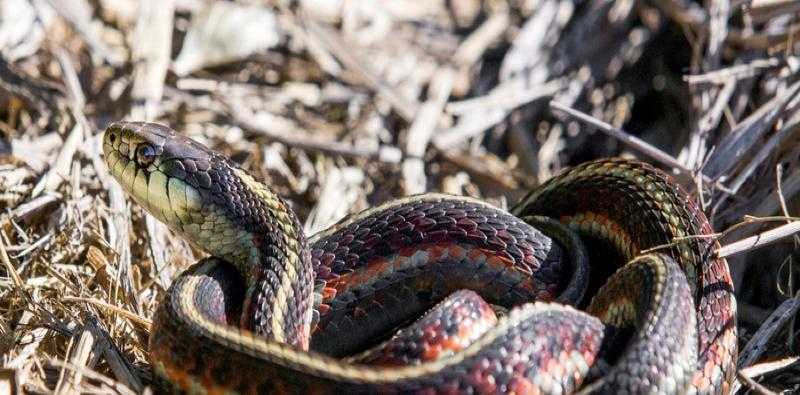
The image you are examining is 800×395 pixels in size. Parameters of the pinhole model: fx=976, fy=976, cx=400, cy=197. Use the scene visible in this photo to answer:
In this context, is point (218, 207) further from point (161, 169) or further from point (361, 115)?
point (361, 115)

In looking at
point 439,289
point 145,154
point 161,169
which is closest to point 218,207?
point 161,169

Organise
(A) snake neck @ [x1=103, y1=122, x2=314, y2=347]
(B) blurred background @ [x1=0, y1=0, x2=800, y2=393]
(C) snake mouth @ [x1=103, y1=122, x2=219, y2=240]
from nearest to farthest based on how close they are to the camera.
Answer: (A) snake neck @ [x1=103, y1=122, x2=314, y2=347], (C) snake mouth @ [x1=103, y1=122, x2=219, y2=240], (B) blurred background @ [x1=0, y1=0, x2=800, y2=393]

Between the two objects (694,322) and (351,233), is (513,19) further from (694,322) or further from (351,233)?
(694,322)

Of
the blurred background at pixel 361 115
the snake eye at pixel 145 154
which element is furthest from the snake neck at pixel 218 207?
the blurred background at pixel 361 115

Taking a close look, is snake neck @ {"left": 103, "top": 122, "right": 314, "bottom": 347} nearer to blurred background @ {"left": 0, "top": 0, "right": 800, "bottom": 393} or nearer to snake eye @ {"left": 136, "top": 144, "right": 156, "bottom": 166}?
snake eye @ {"left": 136, "top": 144, "right": 156, "bottom": 166}

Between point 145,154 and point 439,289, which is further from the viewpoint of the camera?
point 439,289

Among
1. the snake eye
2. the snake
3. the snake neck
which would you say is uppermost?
the snake eye

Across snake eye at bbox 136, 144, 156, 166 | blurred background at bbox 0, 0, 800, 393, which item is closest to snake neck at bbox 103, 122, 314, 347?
snake eye at bbox 136, 144, 156, 166
